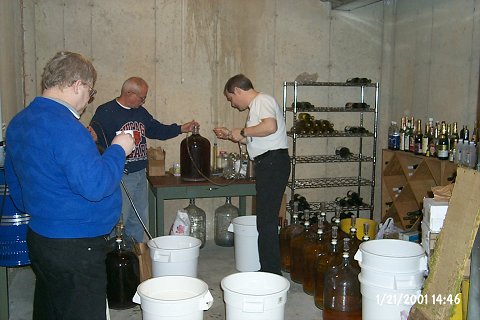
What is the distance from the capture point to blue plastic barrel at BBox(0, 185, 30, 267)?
2.76 meters

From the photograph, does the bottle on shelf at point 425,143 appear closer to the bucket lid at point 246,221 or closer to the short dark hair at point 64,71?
the bucket lid at point 246,221

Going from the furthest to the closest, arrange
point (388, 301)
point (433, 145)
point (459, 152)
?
point (433, 145), point (459, 152), point (388, 301)

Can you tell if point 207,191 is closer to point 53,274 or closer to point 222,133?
point 222,133

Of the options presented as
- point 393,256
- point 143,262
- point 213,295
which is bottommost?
point 213,295

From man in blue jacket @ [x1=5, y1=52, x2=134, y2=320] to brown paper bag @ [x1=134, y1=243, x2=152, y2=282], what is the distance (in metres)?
1.50

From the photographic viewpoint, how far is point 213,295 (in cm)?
359

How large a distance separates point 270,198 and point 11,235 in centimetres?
168

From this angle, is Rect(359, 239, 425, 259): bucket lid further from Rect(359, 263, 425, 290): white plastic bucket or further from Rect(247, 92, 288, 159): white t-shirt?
Rect(247, 92, 288, 159): white t-shirt

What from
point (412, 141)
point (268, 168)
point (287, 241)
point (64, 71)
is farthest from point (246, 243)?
point (64, 71)

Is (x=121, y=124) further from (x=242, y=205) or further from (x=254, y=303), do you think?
(x=254, y=303)

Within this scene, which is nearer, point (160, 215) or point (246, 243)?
point (246, 243)

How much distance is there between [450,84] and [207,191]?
2429mm

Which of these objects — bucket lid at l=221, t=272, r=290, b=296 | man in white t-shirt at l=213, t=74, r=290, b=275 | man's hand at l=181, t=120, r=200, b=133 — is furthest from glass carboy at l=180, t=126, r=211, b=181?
bucket lid at l=221, t=272, r=290, b=296

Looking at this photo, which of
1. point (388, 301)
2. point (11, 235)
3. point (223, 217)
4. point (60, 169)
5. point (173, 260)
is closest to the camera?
point (60, 169)
